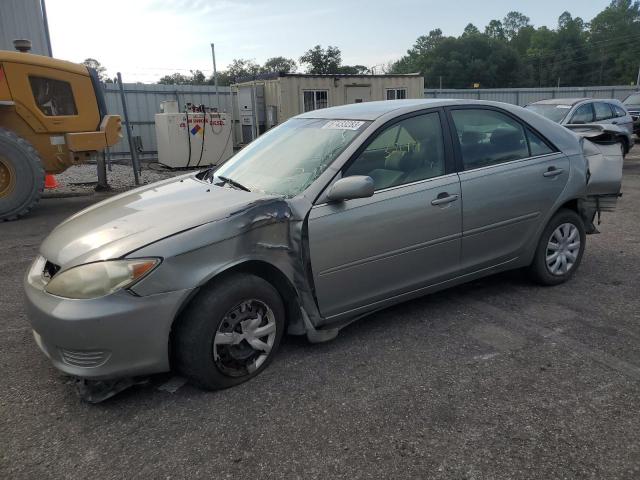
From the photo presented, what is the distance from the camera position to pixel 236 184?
3494mm

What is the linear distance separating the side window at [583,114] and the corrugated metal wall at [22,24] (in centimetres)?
1245

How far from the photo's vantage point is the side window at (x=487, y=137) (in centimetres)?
372

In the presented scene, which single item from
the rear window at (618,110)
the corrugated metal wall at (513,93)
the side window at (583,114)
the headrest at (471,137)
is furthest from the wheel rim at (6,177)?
the corrugated metal wall at (513,93)

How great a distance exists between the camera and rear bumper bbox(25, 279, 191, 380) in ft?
8.10

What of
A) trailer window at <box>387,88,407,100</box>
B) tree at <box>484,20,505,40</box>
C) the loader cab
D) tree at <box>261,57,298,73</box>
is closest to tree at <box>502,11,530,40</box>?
tree at <box>484,20,505,40</box>

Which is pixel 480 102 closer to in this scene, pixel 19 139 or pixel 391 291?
pixel 391 291

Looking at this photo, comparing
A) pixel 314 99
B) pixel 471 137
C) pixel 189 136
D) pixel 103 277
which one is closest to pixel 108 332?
pixel 103 277

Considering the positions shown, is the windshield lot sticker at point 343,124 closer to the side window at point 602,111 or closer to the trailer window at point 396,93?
the side window at point 602,111

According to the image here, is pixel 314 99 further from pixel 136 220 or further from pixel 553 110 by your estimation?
pixel 136 220

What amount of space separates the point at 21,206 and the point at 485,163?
264 inches

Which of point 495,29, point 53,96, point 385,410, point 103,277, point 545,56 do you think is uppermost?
point 495,29

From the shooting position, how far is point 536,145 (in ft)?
13.4

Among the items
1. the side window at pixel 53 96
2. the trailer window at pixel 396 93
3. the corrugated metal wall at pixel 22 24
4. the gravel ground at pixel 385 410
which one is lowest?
the gravel ground at pixel 385 410

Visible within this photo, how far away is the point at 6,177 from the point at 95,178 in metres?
4.39
